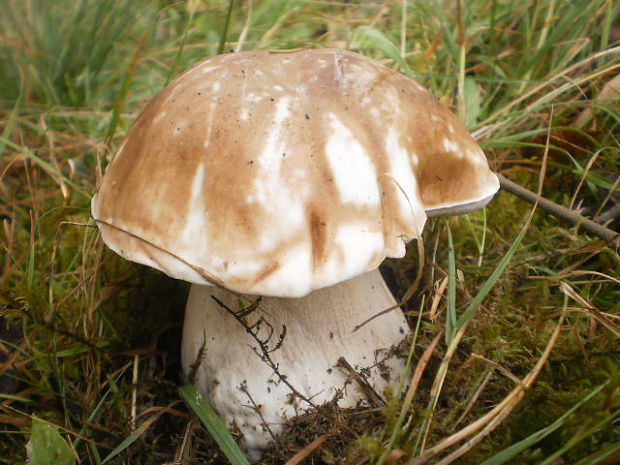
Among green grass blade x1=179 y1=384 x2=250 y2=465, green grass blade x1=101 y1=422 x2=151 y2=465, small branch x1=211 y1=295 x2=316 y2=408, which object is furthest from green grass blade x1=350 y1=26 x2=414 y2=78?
green grass blade x1=101 y1=422 x2=151 y2=465

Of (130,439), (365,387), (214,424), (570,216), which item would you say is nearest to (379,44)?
(570,216)

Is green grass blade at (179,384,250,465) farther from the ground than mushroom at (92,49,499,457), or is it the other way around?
mushroom at (92,49,499,457)

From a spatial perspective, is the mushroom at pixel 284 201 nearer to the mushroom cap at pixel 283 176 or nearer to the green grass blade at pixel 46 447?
the mushroom cap at pixel 283 176

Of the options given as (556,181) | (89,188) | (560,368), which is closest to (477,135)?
(556,181)

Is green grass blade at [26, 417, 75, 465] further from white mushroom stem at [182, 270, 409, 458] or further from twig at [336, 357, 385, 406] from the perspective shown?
twig at [336, 357, 385, 406]

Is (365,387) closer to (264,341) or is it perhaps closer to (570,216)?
(264,341)

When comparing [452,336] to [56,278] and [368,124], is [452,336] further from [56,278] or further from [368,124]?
[56,278]

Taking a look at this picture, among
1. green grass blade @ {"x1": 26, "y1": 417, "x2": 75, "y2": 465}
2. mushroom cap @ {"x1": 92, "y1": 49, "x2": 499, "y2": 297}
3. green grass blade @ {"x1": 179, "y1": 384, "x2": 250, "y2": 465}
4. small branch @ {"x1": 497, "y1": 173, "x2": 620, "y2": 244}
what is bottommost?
green grass blade @ {"x1": 179, "y1": 384, "x2": 250, "y2": 465}

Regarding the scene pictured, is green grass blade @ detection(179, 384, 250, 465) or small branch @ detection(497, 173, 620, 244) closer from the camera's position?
green grass blade @ detection(179, 384, 250, 465)
